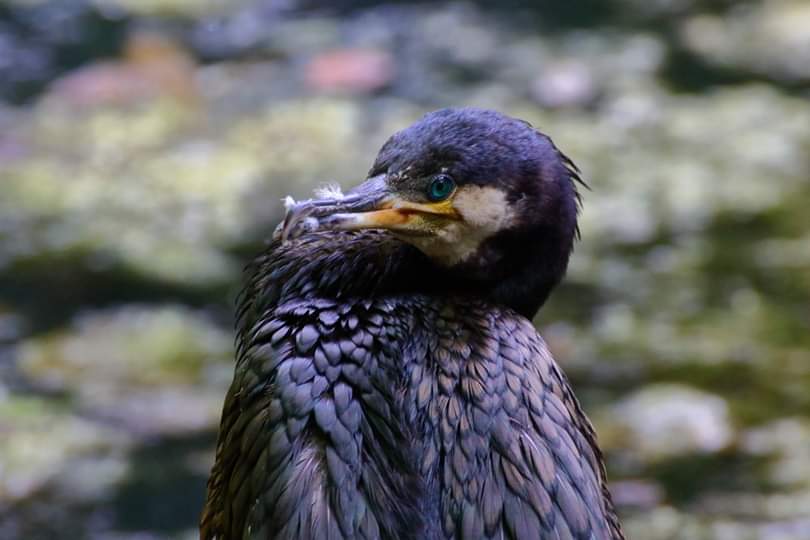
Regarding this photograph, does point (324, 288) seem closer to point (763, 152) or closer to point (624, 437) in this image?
point (624, 437)

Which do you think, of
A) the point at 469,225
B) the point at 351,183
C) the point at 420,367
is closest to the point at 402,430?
the point at 420,367

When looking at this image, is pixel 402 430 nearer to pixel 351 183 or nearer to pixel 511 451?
pixel 511 451

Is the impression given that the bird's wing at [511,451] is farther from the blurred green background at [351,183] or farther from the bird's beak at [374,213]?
the blurred green background at [351,183]

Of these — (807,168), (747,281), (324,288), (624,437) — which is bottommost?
(324,288)

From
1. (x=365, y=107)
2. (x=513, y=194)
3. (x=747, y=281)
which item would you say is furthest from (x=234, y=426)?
(x=365, y=107)

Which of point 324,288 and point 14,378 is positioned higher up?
point 14,378

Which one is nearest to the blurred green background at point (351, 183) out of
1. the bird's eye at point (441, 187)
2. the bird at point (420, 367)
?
the bird at point (420, 367)

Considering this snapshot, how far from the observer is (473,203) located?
1562mm

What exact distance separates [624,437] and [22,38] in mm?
2307

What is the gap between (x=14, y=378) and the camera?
281cm

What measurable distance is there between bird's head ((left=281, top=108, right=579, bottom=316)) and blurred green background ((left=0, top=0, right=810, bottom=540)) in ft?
3.50

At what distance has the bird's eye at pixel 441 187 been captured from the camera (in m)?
1.57

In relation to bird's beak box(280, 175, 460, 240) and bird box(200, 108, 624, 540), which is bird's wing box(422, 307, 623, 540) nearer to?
bird box(200, 108, 624, 540)

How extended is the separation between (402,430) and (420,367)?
0.27 ft
